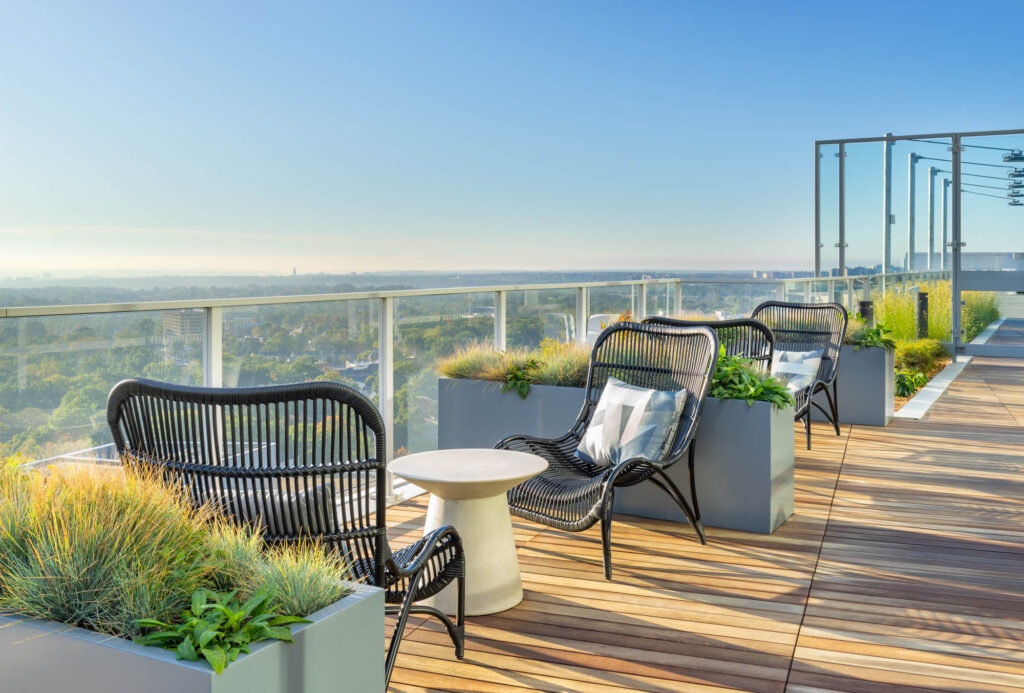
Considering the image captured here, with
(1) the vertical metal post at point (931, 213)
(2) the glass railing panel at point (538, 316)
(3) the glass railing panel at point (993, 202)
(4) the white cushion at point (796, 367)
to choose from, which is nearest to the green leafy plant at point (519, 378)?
(2) the glass railing panel at point (538, 316)

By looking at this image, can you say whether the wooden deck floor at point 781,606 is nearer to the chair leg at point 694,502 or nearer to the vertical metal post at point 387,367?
the chair leg at point 694,502

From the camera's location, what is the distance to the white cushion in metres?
6.30

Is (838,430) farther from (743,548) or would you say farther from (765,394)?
(743,548)

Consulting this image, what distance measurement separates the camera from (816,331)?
709 centimetres

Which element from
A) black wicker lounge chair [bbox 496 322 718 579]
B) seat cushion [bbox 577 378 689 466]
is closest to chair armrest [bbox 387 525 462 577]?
black wicker lounge chair [bbox 496 322 718 579]

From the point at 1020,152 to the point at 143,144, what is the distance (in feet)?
85.0

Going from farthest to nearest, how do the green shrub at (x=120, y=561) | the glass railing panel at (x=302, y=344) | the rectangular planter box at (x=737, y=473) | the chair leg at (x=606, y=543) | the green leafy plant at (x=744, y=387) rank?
the green leafy plant at (x=744, y=387)
the rectangular planter box at (x=737, y=473)
the glass railing panel at (x=302, y=344)
the chair leg at (x=606, y=543)
the green shrub at (x=120, y=561)

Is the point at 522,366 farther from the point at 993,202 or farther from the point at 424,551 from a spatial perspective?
the point at 993,202

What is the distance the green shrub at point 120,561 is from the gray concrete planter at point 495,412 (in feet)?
10.7

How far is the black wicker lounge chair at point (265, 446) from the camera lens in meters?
2.16

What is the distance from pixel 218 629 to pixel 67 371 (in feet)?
6.85

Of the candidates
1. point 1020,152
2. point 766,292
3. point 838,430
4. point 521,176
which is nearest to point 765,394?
point 838,430

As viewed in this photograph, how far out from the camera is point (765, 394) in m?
4.42

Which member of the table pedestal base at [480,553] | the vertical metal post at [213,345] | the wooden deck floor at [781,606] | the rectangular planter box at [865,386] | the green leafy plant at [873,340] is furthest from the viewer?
the green leafy plant at [873,340]
